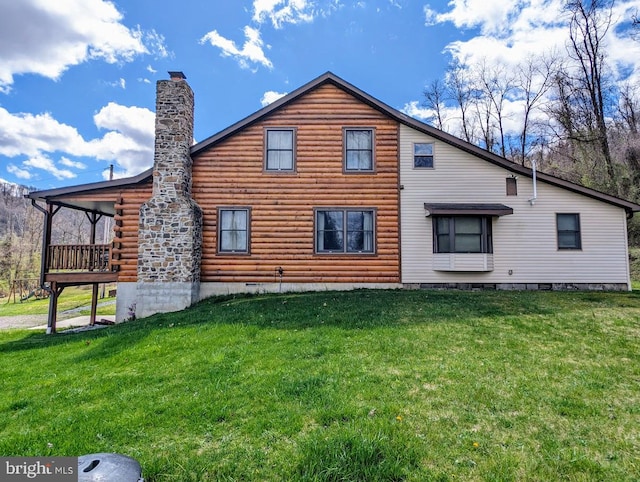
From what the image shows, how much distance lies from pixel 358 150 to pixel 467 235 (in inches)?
197

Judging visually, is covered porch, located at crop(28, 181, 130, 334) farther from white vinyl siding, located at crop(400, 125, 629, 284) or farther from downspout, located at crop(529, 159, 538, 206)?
downspout, located at crop(529, 159, 538, 206)

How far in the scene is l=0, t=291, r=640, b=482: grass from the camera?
2877 mm

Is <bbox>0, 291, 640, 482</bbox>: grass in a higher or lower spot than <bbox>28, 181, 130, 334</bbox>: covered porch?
lower

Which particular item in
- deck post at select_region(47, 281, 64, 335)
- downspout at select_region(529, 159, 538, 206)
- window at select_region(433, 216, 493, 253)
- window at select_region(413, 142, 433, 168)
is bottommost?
deck post at select_region(47, 281, 64, 335)

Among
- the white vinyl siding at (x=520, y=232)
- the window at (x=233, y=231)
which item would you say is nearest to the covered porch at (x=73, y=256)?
the window at (x=233, y=231)

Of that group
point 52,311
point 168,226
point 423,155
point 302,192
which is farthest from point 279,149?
point 52,311

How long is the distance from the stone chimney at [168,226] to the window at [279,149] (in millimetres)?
2941

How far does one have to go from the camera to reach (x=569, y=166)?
81.0ft

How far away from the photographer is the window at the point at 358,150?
1307cm

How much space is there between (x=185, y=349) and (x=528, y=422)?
5.50 m

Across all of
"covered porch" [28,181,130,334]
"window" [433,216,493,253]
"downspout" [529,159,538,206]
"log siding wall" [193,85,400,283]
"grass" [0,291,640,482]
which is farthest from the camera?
"log siding wall" [193,85,400,283]

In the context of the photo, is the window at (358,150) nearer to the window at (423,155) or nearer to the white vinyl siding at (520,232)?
the white vinyl siding at (520,232)

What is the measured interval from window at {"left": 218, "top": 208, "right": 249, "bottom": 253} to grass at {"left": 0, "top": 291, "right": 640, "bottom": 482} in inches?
197

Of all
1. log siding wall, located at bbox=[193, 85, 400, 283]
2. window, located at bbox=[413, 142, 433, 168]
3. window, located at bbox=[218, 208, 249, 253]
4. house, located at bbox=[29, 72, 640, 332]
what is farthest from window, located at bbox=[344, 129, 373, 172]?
window, located at bbox=[218, 208, 249, 253]
